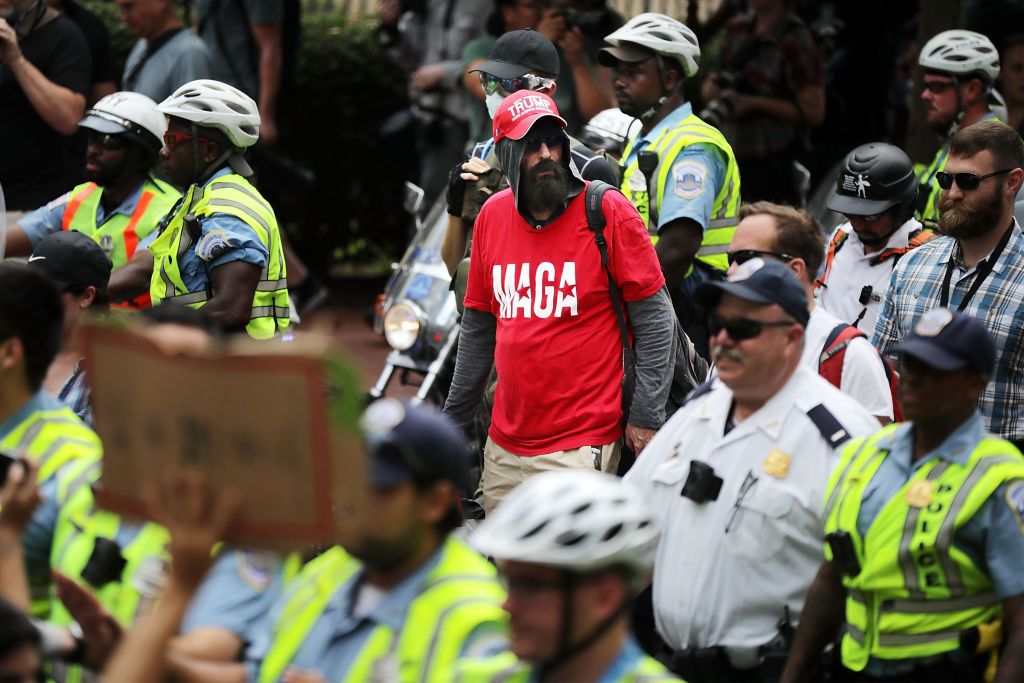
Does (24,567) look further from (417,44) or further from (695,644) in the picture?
(417,44)

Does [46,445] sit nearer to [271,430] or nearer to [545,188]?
[271,430]

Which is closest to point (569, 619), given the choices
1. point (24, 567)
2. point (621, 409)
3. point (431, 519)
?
point (431, 519)

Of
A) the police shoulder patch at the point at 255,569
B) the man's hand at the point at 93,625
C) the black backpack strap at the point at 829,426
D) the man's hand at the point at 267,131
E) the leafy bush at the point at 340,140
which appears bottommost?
the leafy bush at the point at 340,140

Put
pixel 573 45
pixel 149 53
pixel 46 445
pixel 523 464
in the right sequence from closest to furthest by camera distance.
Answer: pixel 46 445 < pixel 523 464 < pixel 149 53 < pixel 573 45

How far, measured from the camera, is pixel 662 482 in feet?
16.2

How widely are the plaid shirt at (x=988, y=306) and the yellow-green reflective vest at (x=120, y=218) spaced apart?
325 cm

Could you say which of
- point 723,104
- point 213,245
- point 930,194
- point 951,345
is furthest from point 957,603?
point 723,104

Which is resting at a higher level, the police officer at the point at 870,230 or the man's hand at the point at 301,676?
the man's hand at the point at 301,676

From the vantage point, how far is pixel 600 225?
21.0ft

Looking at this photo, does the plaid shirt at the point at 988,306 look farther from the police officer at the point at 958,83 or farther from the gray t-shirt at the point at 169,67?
the gray t-shirt at the point at 169,67

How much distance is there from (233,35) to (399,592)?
8.60 metres

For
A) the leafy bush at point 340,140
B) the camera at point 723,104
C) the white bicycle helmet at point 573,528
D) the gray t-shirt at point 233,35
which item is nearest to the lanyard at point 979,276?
the white bicycle helmet at point 573,528

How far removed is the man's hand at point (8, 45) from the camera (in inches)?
356

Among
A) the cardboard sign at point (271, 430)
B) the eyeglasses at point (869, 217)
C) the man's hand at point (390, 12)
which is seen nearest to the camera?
the cardboard sign at point (271, 430)
